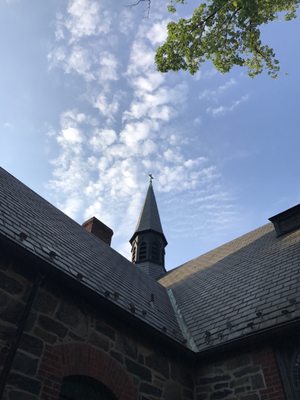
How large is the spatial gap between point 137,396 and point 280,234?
674cm

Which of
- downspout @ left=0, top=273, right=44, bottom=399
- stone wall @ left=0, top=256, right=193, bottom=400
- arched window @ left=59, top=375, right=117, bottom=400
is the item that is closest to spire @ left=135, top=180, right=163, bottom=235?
stone wall @ left=0, top=256, right=193, bottom=400

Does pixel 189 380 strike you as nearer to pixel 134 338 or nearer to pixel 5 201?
pixel 134 338

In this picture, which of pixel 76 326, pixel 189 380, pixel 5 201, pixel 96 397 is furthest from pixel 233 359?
pixel 5 201

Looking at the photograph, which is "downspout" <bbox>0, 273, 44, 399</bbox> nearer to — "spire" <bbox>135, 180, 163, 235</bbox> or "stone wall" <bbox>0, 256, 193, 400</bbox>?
"stone wall" <bbox>0, 256, 193, 400</bbox>

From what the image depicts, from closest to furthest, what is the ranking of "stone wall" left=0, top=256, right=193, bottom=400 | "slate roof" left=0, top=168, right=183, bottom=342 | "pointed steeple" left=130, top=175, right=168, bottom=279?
"stone wall" left=0, top=256, right=193, bottom=400, "slate roof" left=0, top=168, right=183, bottom=342, "pointed steeple" left=130, top=175, right=168, bottom=279

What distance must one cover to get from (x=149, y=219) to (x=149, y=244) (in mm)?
1994

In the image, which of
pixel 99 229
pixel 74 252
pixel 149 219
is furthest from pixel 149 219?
pixel 74 252

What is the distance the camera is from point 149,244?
1897 cm

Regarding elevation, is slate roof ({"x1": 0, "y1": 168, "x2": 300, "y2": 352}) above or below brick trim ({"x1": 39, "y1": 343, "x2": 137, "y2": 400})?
above

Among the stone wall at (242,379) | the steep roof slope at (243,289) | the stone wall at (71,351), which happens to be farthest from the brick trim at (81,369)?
the steep roof slope at (243,289)

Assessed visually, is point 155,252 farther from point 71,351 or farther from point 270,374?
point 71,351

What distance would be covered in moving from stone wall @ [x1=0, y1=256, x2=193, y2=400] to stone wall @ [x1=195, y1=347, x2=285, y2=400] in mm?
433

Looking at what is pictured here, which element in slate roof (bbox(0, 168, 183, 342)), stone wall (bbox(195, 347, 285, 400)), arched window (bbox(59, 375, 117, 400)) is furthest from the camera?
slate roof (bbox(0, 168, 183, 342))

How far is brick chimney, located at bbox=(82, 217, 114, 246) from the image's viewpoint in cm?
1390
